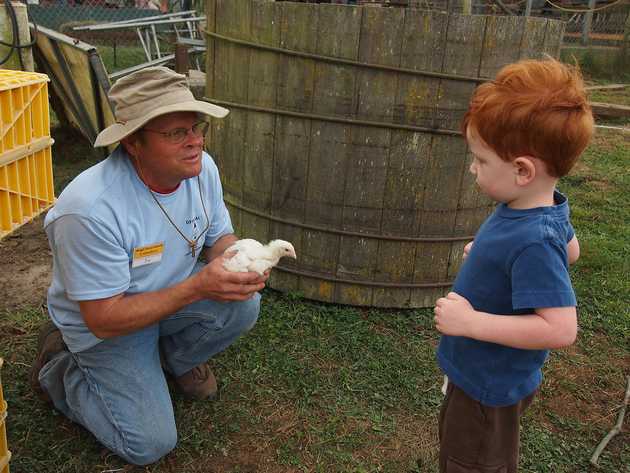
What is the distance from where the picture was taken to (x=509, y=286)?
163cm

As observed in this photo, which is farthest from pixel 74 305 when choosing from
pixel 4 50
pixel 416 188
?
pixel 4 50

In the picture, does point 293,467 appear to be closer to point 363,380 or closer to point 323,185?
point 363,380

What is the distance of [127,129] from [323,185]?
1.45 metres

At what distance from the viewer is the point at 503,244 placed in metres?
1.59

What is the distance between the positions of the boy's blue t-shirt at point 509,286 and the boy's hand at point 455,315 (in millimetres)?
89

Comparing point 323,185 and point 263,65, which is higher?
point 263,65

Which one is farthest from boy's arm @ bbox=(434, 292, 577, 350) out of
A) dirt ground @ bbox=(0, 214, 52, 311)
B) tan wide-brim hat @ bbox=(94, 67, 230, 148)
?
dirt ground @ bbox=(0, 214, 52, 311)

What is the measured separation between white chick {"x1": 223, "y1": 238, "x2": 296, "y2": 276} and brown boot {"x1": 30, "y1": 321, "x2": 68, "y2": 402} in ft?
3.27


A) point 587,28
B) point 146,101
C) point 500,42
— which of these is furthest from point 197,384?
point 587,28

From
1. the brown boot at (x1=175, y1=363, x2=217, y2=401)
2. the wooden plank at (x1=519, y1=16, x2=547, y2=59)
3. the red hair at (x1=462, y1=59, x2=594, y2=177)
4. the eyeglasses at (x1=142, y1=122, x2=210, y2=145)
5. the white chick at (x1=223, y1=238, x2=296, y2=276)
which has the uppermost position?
the wooden plank at (x1=519, y1=16, x2=547, y2=59)

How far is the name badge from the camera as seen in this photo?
2234 mm

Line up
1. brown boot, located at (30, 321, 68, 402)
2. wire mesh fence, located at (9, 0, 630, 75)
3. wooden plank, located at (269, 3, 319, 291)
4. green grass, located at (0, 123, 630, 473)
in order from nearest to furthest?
1. green grass, located at (0, 123, 630, 473)
2. brown boot, located at (30, 321, 68, 402)
3. wooden plank, located at (269, 3, 319, 291)
4. wire mesh fence, located at (9, 0, 630, 75)

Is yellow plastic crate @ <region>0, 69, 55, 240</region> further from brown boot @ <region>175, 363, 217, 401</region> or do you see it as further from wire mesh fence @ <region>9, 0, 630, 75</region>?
wire mesh fence @ <region>9, 0, 630, 75</region>

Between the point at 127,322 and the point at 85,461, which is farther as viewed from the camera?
the point at 85,461
